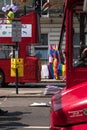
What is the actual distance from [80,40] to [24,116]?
5.39 m

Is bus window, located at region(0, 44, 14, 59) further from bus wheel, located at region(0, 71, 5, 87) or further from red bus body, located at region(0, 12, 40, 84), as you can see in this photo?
bus wheel, located at region(0, 71, 5, 87)

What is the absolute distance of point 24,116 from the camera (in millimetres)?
11352

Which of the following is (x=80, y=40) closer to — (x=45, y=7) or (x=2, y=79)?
(x=2, y=79)

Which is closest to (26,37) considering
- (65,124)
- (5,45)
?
(5,45)

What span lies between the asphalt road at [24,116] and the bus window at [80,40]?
11.5 ft

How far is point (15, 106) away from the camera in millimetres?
13734

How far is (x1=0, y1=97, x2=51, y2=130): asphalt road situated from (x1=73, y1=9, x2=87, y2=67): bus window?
3.51 m

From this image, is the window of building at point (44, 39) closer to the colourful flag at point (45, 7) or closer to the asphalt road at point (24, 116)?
the colourful flag at point (45, 7)

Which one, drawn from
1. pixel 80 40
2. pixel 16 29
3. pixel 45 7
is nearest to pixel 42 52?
pixel 45 7

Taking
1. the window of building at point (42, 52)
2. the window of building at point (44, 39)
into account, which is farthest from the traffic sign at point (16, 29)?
the window of building at point (44, 39)

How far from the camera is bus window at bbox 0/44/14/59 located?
70.6 feet

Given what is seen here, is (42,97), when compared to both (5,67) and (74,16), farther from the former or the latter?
(74,16)

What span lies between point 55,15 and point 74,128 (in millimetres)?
34727

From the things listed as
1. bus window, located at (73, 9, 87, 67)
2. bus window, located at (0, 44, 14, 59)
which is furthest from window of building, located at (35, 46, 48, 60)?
bus window, located at (73, 9, 87, 67)
